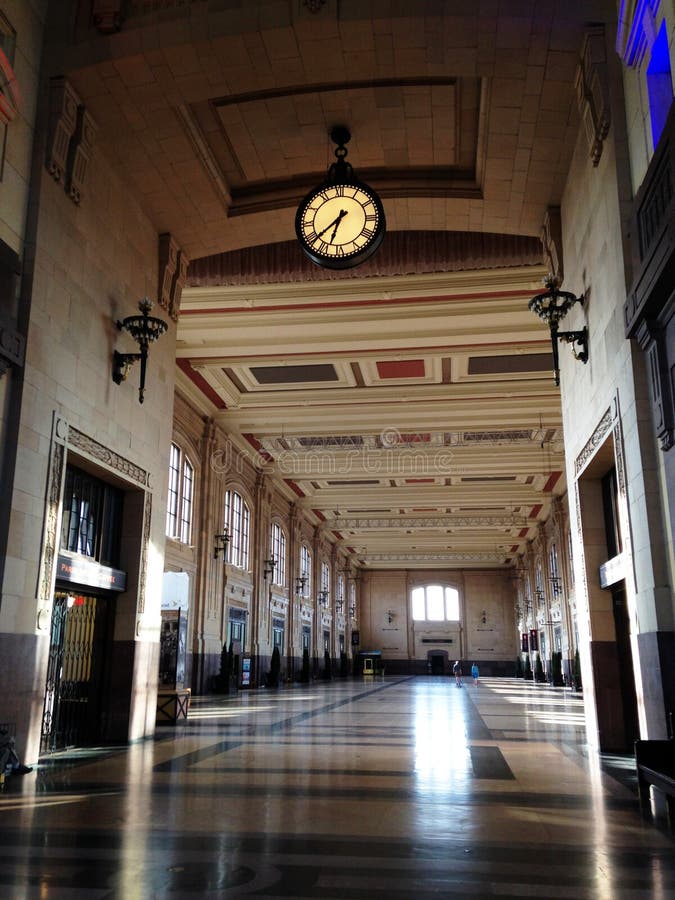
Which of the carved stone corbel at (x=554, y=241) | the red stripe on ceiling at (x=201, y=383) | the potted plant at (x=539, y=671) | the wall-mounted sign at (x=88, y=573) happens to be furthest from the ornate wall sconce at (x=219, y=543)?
the potted plant at (x=539, y=671)

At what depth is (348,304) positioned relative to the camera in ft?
43.4

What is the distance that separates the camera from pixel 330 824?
4.35 meters

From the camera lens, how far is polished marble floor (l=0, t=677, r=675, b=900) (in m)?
3.27

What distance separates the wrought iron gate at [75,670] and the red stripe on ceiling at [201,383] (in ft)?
28.5

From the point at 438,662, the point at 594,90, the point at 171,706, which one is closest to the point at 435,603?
the point at 438,662

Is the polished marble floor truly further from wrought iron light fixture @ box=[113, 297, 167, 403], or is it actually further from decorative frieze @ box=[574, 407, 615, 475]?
wrought iron light fixture @ box=[113, 297, 167, 403]

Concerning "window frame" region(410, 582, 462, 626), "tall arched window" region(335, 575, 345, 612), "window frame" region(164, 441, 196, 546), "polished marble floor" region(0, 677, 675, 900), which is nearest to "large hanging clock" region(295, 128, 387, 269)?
"polished marble floor" region(0, 677, 675, 900)

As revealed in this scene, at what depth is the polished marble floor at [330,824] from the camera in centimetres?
327

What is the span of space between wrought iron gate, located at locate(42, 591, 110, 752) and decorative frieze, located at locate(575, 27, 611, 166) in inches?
270

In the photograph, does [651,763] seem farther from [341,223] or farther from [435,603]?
[435,603]

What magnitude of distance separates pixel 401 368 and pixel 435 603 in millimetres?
30995

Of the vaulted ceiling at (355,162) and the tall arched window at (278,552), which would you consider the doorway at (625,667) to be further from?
the tall arched window at (278,552)

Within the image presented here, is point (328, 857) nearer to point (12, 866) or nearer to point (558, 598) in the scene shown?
point (12, 866)

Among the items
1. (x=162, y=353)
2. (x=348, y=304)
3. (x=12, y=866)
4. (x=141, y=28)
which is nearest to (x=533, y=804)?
(x=12, y=866)
